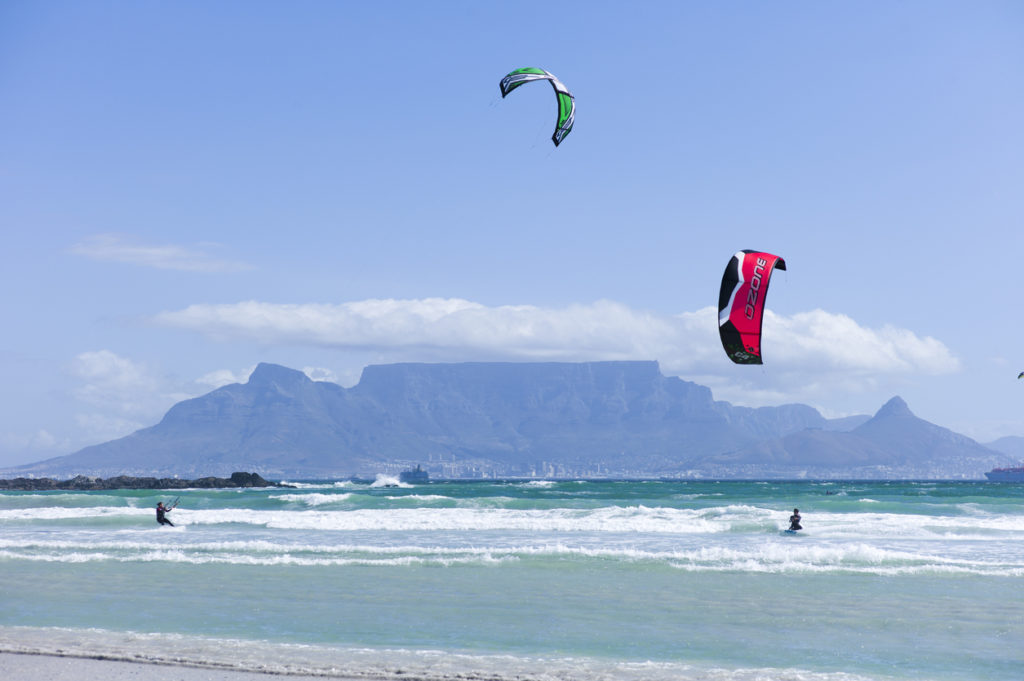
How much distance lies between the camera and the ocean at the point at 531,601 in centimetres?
1098

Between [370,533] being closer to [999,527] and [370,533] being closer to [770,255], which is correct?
[770,255]

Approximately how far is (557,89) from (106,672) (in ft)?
35.7

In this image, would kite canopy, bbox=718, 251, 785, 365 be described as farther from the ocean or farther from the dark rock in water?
the dark rock in water

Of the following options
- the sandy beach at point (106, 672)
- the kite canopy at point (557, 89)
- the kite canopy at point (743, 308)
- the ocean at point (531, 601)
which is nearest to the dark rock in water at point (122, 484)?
the ocean at point (531, 601)

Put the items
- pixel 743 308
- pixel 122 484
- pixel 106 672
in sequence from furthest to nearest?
1. pixel 122 484
2. pixel 743 308
3. pixel 106 672

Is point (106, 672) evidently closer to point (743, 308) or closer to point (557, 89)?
point (743, 308)

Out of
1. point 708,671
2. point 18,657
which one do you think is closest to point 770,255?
point 708,671

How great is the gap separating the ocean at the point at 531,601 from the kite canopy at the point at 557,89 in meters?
7.89

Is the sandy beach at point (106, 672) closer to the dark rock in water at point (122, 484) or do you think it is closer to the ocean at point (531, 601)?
the ocean at point (531, 601)

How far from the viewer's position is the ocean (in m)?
11.0

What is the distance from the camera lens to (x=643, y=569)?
18.9 m

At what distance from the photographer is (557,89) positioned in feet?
50.6

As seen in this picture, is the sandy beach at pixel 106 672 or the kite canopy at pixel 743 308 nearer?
the sandy beach at pixel 106 672

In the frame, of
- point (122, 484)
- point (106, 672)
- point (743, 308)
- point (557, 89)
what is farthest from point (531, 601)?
point (122, 484)
